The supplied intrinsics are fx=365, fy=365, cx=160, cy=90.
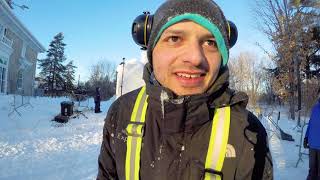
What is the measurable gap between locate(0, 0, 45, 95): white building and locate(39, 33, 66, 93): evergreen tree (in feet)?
76.5

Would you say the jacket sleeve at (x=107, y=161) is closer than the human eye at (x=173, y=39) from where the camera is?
No

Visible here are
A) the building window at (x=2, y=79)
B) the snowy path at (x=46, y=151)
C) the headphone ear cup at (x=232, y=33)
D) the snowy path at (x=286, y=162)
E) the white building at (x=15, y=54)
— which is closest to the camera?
the headphone ear cup at (x=232, y=33)

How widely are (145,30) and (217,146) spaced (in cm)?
77

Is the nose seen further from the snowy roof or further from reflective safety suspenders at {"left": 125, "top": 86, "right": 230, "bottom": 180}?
the snowy roof

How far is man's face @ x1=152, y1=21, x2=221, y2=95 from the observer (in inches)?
69.1

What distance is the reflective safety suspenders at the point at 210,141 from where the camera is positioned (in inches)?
70.7

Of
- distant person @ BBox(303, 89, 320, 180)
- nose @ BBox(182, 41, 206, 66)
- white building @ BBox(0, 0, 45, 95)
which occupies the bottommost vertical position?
distant person @ BBox(303, 89, 320, 180)

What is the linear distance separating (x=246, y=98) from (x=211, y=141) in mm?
312

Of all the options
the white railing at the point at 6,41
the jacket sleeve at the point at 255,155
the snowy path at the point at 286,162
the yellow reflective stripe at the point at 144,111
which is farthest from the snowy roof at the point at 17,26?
the jacket sleeve at the point at 255,155

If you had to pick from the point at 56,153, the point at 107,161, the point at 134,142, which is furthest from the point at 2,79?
the point at 134,142

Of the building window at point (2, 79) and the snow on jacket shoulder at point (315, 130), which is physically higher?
the building window at point (2, 79)

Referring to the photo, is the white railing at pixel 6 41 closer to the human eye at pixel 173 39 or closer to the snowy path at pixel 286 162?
the snowy path at pixel 286 162

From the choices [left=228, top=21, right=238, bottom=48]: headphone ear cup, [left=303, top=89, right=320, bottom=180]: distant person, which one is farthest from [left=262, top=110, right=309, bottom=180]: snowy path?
[left=228, top=21, right=238, bottom=48]: headphone ear cup

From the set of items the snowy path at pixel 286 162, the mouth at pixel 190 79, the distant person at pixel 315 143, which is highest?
the mouth at pixel 190 79
